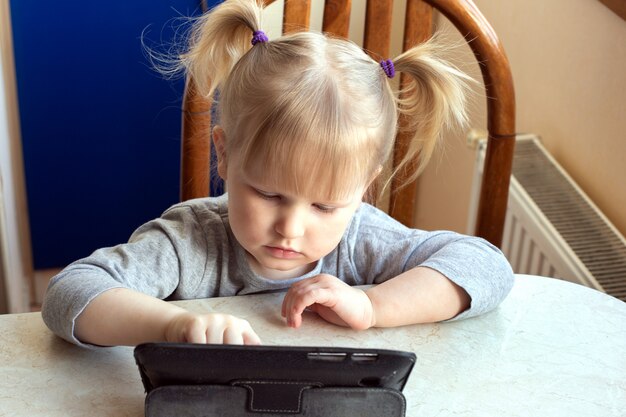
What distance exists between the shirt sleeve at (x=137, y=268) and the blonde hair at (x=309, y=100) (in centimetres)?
12

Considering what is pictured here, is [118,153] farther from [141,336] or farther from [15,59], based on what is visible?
[141,336]

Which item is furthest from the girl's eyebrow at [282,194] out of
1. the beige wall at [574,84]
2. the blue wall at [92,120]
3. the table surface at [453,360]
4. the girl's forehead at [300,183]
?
the blue wall at [92,120]

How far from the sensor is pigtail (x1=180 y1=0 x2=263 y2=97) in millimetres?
881

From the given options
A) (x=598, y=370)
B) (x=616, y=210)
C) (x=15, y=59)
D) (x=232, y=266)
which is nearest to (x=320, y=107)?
(x=232, y=266)

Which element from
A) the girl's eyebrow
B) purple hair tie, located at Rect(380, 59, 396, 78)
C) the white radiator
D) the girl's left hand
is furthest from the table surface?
the white radiator

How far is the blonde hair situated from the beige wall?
44 cm

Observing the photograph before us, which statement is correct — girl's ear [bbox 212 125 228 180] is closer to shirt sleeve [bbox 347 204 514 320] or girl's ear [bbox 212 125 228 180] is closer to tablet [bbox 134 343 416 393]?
shirt sleeve [bbox 347 204 514 320]

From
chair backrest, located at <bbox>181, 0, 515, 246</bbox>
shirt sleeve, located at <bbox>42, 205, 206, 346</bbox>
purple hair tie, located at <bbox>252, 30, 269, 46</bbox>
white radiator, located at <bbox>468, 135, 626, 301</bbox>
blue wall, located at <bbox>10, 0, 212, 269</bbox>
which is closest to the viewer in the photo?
shirt sleeve, located at <bbox>42, 205, 206, 346</bbox>

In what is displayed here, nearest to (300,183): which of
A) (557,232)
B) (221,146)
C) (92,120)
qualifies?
(221,146)

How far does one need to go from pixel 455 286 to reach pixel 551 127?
0.81m

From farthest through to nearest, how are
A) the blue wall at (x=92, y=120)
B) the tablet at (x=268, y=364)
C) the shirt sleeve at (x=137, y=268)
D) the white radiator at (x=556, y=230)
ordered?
1. the blue wall at (x=92, y=120)
2. the white radiator at (x=556, y=230)
3. the shirt sleeve at (x=137, y=268)
4. the tablet at (x=268, y=364)

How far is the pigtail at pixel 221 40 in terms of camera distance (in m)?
0.88

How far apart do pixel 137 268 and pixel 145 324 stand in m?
0.13

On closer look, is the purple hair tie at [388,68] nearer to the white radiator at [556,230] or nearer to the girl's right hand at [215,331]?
the girl's right hand at [215,331]
